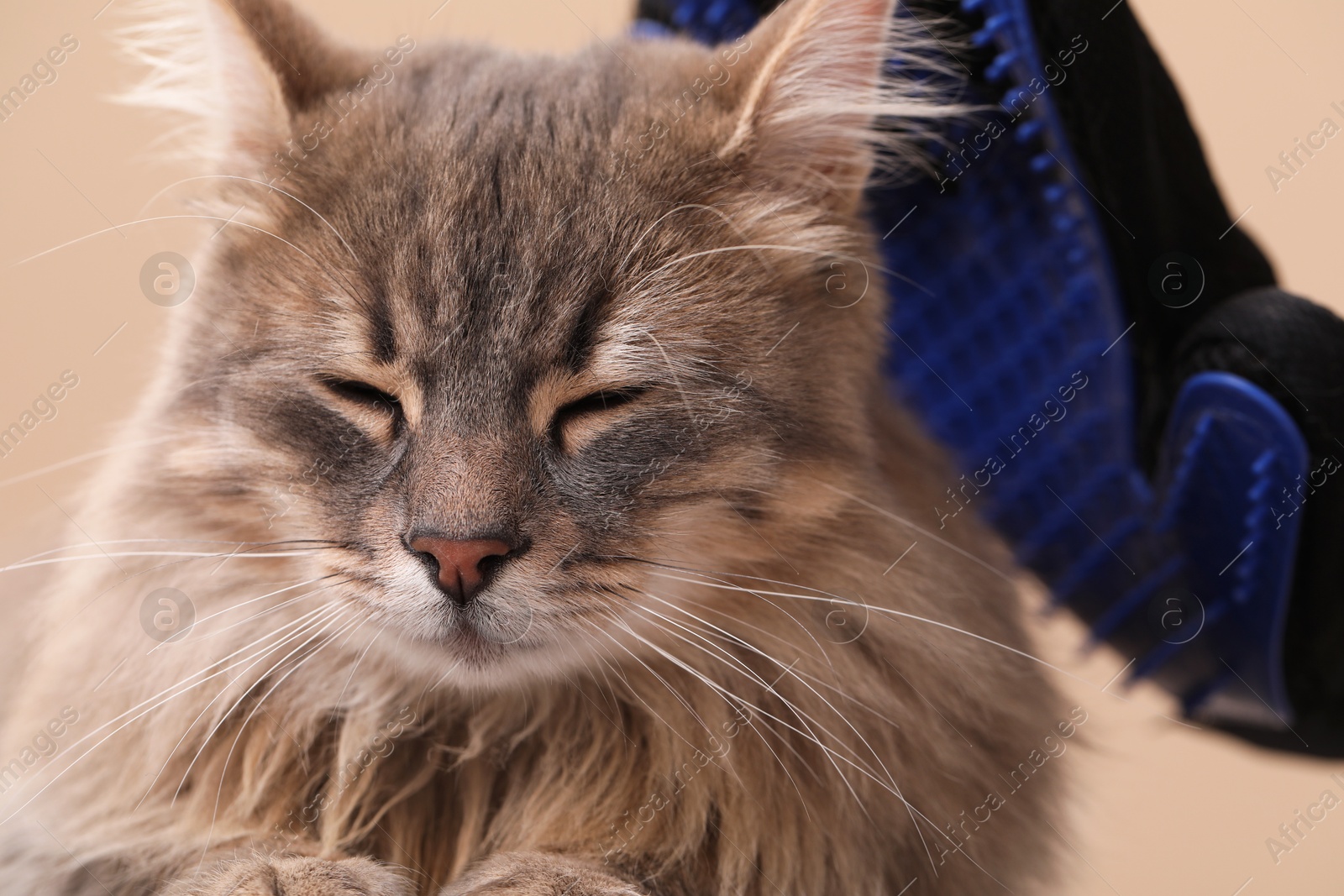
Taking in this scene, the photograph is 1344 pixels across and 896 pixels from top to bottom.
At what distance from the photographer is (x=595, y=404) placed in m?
0.99

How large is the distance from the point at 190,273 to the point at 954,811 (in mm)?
972

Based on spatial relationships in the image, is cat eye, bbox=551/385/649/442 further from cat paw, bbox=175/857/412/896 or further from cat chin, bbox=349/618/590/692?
cat paw, bbox=175/857/412/896

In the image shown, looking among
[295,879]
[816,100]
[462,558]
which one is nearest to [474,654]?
[462,558]

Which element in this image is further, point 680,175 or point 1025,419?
point 1025,419

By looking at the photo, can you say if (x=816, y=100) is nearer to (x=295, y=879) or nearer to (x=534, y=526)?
(x=534, y=526)

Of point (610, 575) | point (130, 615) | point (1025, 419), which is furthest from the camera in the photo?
point (1025, 419)

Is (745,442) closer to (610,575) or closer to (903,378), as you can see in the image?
(610,575)

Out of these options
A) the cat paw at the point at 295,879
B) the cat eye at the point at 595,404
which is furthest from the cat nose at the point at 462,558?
the cat paw at the point at 295,879

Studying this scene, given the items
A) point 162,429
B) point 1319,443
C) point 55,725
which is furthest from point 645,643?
point 1319,443

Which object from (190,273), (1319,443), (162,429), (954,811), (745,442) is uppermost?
(190,273)

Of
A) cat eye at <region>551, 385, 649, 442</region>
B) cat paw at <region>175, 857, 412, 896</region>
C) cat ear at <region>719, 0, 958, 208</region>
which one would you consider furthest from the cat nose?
cat ear at <region>719, 0, 958, 208</region>

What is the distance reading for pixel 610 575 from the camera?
94 cm

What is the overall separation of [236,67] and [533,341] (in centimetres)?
45

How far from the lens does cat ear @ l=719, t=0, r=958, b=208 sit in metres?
1.02
